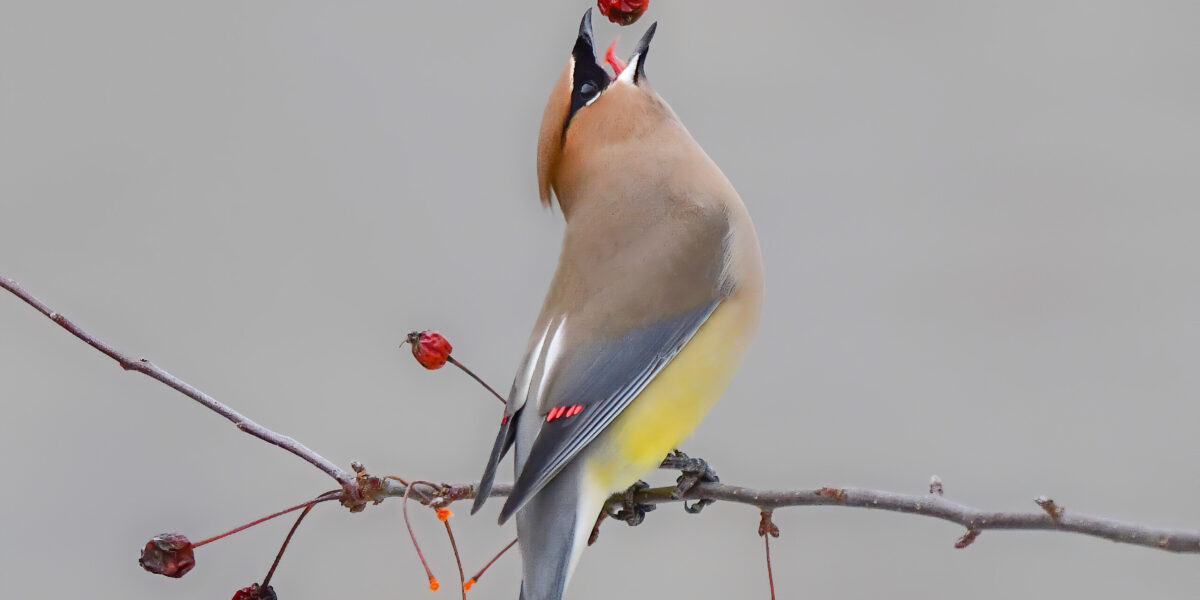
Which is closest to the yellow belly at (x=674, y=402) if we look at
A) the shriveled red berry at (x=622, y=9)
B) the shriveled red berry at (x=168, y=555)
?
the shriveled red berry at (x=622, y=9)

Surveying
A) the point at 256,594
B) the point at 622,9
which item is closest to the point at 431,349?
the point at 256,594

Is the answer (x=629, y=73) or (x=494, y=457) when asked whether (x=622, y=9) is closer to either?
(x=629, y=73)

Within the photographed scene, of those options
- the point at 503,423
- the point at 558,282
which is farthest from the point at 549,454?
the point at 558,282

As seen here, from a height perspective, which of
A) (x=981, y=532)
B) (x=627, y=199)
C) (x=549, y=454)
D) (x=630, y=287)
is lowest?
(x=981, y=532)

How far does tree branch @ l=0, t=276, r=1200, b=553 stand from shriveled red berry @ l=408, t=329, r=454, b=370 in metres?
0.18

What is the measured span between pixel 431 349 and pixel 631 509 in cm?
32

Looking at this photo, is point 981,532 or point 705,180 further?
point 705,180

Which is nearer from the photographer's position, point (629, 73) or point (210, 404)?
point (210, 404)

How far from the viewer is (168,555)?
4.51 feet

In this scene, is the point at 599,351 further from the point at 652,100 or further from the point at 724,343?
the point at 652,100

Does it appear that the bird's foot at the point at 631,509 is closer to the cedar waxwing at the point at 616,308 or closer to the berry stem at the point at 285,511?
the cedar waxwing at the point at 616,308

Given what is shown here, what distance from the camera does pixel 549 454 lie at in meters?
1.31

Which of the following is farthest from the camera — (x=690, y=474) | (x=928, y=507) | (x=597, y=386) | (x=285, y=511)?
(x=690, y=474)

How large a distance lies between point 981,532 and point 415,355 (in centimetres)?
68
